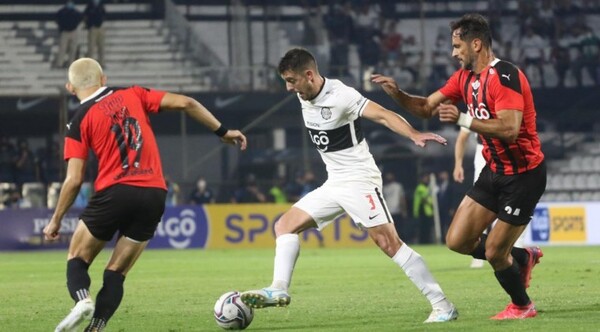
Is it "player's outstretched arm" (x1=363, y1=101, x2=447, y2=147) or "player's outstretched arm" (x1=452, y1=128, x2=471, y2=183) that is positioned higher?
"player's outstretched arm" (x1=363, y1=101, x2=447, y2=147)

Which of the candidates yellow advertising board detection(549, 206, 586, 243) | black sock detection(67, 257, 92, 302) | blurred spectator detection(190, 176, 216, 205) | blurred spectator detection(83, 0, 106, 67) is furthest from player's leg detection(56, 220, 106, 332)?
blurred spectator detection(83, 0, 106, 67)

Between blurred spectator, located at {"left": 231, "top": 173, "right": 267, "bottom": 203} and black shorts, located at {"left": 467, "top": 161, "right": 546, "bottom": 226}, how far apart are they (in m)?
21.0

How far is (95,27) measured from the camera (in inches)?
1417

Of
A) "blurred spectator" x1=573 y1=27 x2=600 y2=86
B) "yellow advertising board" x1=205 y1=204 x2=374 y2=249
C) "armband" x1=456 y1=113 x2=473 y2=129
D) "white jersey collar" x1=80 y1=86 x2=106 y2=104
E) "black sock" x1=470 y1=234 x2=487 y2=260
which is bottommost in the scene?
"yellow advertising board" x1=205 y1=204 x2=374 y2=249

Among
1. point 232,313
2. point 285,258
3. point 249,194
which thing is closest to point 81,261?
point 232,313

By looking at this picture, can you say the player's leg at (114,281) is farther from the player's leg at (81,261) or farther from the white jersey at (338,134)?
the white jersey at (338,134)

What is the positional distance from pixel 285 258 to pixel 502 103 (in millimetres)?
2122

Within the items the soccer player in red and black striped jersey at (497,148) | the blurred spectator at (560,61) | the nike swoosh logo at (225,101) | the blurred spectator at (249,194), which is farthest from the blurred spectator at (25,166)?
the soccer player in red and black striped jersey at (497,148)

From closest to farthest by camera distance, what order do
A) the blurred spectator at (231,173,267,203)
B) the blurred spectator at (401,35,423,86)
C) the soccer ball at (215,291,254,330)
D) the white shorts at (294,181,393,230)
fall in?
the soccer ball at (215,291,254,330), the white shorts at (294,181,393,230), the blurred spectator at (231,173,267,203), the blurred spectator at (401,35,423,86)

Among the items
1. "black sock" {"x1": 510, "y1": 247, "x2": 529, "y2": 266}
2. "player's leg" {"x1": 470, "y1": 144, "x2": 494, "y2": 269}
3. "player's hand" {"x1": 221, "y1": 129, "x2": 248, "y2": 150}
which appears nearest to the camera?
"player's hand" {"x1": 221, "y1": 129, "x2": 248, "y2": 150}

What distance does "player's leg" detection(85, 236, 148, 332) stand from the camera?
30.4ft

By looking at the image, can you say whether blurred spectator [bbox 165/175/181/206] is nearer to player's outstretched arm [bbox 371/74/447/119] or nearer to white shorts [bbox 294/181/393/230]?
white shorts [bbox 294/181/393/230]

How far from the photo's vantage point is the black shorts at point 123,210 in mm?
Result: 9305

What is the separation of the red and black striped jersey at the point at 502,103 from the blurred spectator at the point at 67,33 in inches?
1044
